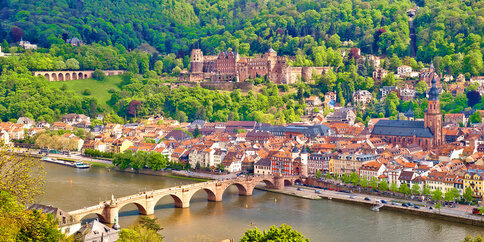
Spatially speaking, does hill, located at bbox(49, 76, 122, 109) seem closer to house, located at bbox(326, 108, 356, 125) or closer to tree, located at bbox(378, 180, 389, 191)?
house, located at bbox(326, 108, 356, 125)

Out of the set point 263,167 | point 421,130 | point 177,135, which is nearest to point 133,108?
point 177,135

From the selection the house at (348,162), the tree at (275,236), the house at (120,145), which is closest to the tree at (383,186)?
the house at (348,162)

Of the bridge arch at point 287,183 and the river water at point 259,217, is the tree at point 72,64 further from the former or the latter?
the bridge arch at point 287,183

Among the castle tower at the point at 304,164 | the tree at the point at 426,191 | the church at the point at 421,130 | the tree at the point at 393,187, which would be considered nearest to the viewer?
the tree at the point at 426,191

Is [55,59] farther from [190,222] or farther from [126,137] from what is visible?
[190,222]

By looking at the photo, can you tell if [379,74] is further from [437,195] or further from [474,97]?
[437,195]

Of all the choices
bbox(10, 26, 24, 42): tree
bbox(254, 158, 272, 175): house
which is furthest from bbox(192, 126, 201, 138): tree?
bbox(10, 26, 24, 42): tree
